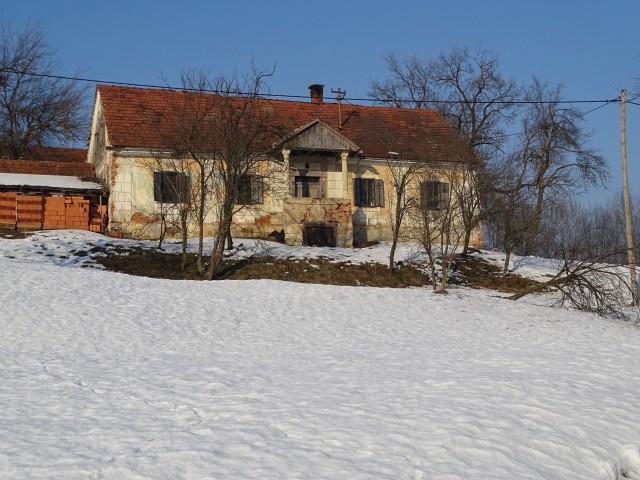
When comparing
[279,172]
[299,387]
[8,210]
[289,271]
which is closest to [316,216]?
[279,172]

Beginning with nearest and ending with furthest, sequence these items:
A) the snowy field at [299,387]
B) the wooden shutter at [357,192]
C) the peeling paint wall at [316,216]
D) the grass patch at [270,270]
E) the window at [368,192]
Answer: the snowy field at [299,387] → the grass patch at [270,270] → the peeling paint wall at [316,216] → the wooden shutter at [357,192] → the window at [368,192]

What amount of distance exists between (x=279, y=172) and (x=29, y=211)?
36.0 feet

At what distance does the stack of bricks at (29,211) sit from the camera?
29.2 metres

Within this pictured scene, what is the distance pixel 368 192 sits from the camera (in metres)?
32.0

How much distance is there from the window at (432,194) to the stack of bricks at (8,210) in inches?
684

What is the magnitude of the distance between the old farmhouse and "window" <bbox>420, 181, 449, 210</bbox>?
0.14 meters

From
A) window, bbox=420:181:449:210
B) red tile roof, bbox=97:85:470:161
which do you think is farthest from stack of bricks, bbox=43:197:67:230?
window, bbox=420:181:449:210

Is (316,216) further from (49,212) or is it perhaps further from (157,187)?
(49,212)

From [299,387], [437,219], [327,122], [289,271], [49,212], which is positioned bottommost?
[299,387]

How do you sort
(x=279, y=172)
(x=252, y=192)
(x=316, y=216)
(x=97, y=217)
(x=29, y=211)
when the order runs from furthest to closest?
1. (x=279, y=172)
2. (x=97, y=217)
3. (x=316, y=216)
4. (x=252, y=192)
5. (x=29, y=211)

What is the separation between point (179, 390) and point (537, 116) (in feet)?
122

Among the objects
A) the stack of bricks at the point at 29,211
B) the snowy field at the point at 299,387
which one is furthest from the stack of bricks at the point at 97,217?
the snowy field at the point at 299,387

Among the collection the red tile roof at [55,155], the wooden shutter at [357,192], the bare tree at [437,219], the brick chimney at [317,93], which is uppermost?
the brick chimney at [317,93]

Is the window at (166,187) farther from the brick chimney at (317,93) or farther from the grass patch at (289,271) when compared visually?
the brick chimney at (317,93)
